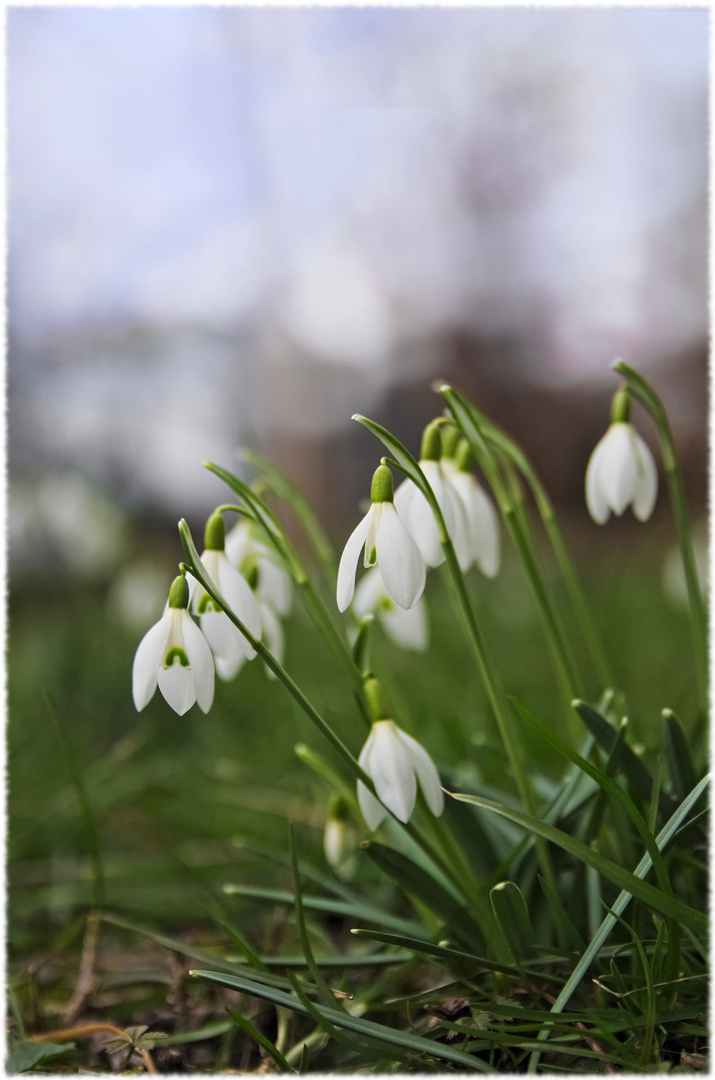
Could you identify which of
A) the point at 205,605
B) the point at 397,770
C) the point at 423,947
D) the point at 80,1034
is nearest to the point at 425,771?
the point at 397,770

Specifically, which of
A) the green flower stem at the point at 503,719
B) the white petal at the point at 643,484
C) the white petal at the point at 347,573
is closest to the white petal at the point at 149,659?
the white petal at the point at 347,573

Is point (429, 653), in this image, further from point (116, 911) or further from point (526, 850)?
point (526, 850)

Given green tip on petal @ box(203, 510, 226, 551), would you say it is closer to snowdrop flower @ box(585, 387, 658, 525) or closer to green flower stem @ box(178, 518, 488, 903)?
green flower stem @ box(178, 518, 488, 903)

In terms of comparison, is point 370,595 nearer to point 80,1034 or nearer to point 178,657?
point 178,657

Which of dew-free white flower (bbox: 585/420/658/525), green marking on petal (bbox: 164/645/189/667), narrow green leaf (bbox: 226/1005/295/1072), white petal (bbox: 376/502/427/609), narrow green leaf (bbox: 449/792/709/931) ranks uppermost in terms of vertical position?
dew-free white flower (bbox: 585/420/658/525)

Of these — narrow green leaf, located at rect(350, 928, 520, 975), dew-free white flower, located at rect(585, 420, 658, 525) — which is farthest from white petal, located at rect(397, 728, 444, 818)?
dew-free white flower, located at rect(585, 420, 658, 525)

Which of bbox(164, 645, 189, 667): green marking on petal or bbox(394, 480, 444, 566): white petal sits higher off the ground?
bbox(394, 480, 444, 566): white petal

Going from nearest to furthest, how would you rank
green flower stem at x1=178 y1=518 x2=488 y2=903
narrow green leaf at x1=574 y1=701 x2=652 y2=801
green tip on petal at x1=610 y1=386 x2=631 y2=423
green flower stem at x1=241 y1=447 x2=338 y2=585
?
green flower stem at x1=178 y1=518 x2=488 y2=903
narrow green leaf at x1=574 y1=701 x2=652 y2=801
green tip on petal at x1=610 y1=386 x2=631 y2=423
green flower stem at x1=241 y1=447 x2=338 y2=585
